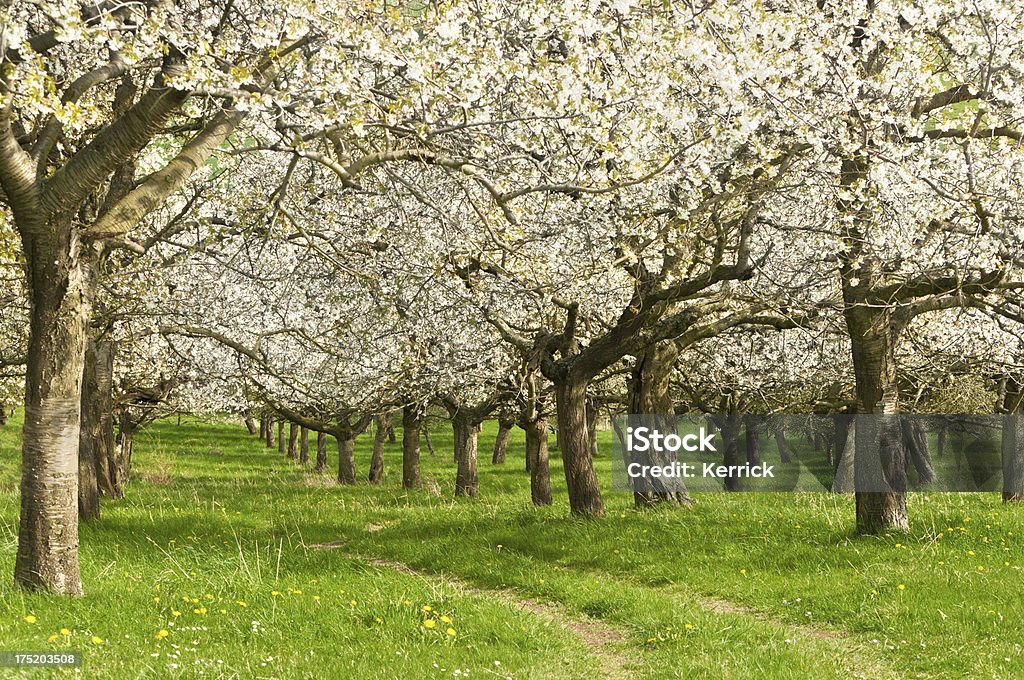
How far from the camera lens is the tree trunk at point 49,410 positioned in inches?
337

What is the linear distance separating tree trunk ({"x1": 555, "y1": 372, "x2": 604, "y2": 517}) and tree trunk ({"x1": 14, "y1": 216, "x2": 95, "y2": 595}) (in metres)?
9.57

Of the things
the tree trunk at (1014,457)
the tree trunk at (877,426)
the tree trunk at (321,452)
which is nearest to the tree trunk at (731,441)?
the tree trunk at (1014,457)

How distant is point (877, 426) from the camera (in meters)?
13.5

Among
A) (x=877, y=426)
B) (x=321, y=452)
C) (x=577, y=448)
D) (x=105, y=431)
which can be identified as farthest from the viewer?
(x=321, y=452)

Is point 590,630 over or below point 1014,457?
below

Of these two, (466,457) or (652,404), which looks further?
(466,457)

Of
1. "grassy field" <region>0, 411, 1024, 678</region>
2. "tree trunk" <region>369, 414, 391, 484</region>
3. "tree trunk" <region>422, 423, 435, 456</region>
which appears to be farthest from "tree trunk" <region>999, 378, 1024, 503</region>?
"tree trunk" <region>422, 423, 435, 456</region>

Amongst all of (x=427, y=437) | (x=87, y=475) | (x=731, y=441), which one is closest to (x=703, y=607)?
(x=87, y=475)

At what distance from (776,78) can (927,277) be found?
3.84m

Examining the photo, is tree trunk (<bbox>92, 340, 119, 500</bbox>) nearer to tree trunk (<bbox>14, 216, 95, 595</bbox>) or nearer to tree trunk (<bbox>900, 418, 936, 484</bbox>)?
tree trunk (<bbox>14, 216, 95, 595</bbox>)

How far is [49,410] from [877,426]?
438 inches

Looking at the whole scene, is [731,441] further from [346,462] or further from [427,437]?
[427,437]

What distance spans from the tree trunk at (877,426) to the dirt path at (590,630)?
18.6 feet

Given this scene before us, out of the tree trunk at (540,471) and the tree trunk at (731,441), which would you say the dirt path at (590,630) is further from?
the tree trunk at (731,441)
